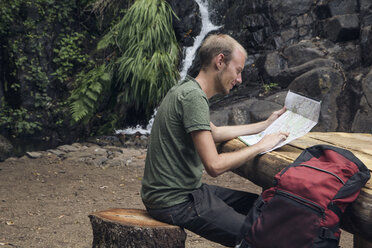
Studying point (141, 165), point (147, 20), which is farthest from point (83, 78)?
point (141, 165)

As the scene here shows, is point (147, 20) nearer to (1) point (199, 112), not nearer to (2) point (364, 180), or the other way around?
(1) point (199, 112)

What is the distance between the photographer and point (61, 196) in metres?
5.59

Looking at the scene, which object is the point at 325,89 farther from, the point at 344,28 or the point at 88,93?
the point at 88,93

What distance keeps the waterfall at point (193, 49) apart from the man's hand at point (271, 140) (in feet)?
24.4

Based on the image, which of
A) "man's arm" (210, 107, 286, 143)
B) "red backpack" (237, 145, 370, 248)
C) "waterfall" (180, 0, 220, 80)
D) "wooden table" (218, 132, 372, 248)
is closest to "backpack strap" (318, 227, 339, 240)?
"red backpack" (237, 145, 370, 248)

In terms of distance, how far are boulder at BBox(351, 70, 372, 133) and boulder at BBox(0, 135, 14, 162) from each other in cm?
672

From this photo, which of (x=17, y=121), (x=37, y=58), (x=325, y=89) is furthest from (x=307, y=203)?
(x=37, y=58)

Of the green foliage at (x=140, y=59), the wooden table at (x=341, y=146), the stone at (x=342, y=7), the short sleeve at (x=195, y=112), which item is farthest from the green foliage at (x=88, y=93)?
the short sleeve at (x=195, y=112)

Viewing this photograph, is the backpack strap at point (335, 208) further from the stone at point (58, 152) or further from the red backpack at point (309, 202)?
the stone at point (58, 152)

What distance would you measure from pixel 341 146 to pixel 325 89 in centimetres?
598

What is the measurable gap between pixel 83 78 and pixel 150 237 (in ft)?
25.3

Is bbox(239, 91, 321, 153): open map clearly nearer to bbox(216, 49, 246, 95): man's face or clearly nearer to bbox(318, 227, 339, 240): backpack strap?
bbox(216, 49, 246, 95): man's face

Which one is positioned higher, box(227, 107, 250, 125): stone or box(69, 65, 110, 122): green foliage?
box(69, 65, 110, 122): green foliage

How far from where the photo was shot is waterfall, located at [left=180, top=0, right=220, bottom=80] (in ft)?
34.6
